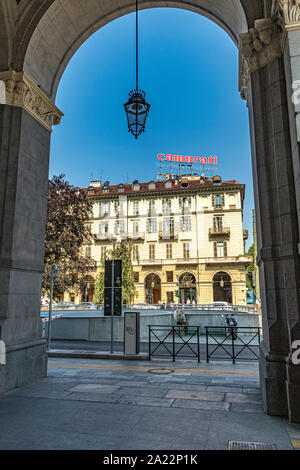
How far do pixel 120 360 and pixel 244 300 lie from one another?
1583 inches

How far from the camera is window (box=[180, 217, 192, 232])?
52.4 metres

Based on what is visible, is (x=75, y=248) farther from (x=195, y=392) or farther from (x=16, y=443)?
(x=16, y=443)

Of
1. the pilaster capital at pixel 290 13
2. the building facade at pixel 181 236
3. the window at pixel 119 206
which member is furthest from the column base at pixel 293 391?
the window at pixel 119 206

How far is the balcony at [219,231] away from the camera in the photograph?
50.1 m

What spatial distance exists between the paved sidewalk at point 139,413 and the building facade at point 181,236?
41.0 meters

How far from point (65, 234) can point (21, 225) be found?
48.6 ft

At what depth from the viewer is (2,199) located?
7070 mm

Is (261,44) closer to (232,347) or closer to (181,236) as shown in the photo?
(232,347)

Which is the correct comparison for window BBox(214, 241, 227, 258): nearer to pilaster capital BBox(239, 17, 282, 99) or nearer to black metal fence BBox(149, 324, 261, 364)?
black metal fence BBox(149, 324, 261, 364)

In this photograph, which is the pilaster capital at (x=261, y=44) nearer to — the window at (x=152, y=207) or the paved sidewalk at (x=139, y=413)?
the paved sidewalk at (x=139, y=413)

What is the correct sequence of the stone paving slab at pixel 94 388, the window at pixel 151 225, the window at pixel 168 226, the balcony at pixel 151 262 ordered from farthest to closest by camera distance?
the window at pixel 151 225 < the window at pixel 168 226 < the balcony at pixel 151 262 < the stone paving slab at pixel 94 388

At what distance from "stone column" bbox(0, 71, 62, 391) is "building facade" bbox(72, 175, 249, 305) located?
4150 cm

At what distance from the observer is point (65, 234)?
21781mm

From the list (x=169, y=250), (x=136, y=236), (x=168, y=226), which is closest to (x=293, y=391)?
(x=169, y=250)
